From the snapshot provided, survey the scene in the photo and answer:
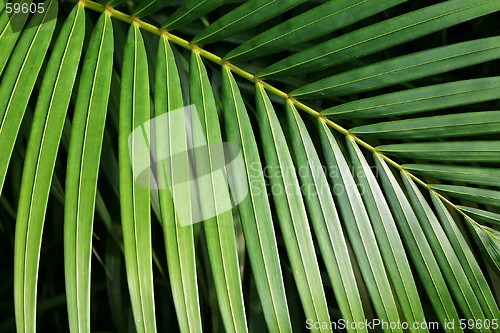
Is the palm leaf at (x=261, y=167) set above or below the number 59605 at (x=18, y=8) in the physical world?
below

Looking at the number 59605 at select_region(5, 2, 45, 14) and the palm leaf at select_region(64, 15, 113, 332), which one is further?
the number 59605 at select_region(5, 2, 45, 14)

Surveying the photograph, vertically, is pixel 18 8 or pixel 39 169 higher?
pixel 18 8

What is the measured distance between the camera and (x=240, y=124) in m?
0.55

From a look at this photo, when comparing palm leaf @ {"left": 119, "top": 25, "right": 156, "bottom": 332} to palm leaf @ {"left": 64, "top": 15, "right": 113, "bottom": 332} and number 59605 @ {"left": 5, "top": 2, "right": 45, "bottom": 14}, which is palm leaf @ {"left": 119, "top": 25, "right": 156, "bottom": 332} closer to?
palm leaf @ {"left": 64, "top": 15, "right": 113, "bottom": 332}

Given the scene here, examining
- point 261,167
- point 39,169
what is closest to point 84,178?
point 39,169

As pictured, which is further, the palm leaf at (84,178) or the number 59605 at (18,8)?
the number 59605 at (18,8)

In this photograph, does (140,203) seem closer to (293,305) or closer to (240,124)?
(240,124)

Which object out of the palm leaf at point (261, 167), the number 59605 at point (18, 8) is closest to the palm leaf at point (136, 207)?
the palm leaf at point (261, 167)

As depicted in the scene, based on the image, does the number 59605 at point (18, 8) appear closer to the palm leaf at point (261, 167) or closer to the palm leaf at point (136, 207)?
the palm leaf at point (261, 167)

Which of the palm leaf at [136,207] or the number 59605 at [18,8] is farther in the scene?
the number 59605 at [18,8]

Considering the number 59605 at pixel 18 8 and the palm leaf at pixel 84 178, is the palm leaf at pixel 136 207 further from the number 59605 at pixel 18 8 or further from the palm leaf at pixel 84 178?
the number 59605 at pixel 18 8

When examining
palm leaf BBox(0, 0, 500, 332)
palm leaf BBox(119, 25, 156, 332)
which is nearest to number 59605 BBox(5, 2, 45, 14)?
palm leaf BBox(0, 0, 500, 332)

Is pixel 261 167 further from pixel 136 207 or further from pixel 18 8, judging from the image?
pixel 18 8

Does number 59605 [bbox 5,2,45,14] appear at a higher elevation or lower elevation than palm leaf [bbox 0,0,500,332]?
higher
